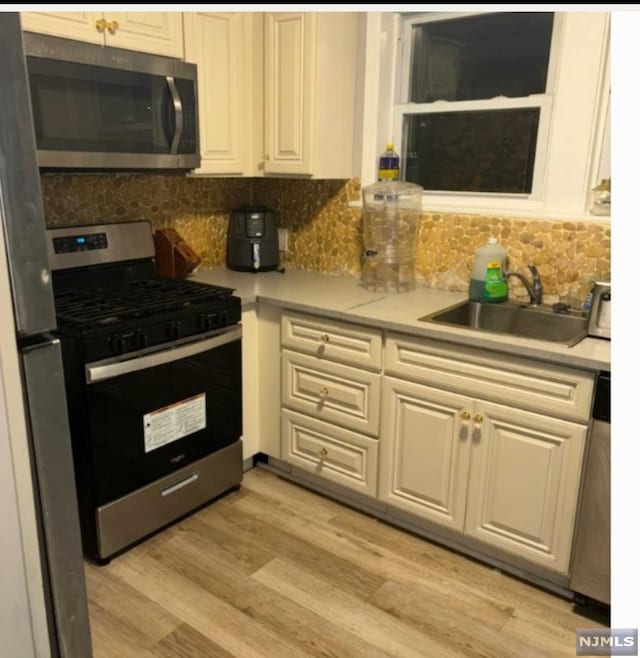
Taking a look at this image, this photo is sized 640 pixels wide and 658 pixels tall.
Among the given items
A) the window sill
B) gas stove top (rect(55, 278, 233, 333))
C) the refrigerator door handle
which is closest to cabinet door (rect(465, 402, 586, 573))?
the window sill

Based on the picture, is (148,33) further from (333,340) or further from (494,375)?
(494,375)

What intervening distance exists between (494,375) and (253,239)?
146 cm

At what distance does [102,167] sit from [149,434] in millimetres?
969

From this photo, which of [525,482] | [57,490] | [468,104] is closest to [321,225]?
[468,104]

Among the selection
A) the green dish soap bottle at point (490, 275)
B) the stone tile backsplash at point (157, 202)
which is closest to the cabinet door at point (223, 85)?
the stone tile backsplash at point (157, 202)

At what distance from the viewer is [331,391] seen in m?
2.43

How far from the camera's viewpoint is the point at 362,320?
2225 millimetres

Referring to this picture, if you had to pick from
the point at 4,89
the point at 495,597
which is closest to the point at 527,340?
the point at 495,597

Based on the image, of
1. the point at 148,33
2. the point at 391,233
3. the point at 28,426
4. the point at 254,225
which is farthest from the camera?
the point at 254,225

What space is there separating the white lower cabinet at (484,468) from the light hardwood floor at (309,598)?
174 millimetres

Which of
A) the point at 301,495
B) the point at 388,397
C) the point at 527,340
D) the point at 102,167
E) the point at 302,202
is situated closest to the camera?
the point at 527,340

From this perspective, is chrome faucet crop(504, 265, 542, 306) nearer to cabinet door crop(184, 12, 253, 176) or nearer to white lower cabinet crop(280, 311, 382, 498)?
Result: white lower cabinet crop(280, 311, 382, 498)
